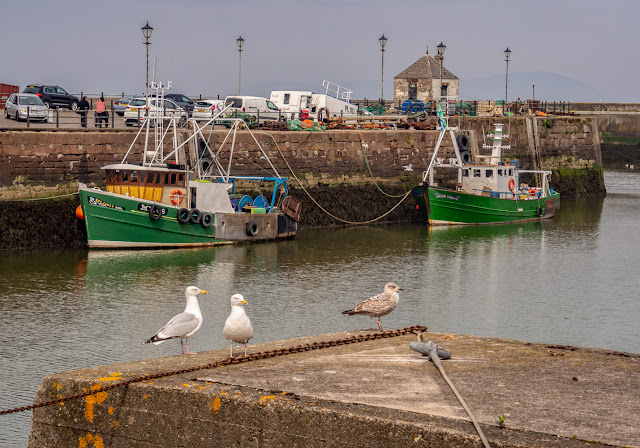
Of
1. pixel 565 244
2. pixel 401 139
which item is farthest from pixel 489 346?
pixel 401 139

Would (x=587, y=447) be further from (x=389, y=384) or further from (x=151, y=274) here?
(x=151, y=274)

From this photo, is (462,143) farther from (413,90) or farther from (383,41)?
(413,90)

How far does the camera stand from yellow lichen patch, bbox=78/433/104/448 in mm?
6902

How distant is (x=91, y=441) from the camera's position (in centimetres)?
694

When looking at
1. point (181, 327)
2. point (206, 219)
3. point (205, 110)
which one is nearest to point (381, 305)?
point (181, 327)

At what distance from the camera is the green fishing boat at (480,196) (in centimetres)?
3253

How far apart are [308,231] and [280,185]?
184cm

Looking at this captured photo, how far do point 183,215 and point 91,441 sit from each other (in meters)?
18.6

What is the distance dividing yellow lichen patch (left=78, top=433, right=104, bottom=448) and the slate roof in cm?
5294

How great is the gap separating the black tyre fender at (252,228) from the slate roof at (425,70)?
33.6 m

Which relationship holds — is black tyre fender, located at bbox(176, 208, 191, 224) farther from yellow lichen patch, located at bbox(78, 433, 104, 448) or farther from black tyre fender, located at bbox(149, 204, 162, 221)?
yellow lichen patch, located at bbox(78, 433, 104, 448)

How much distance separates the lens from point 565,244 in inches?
1160

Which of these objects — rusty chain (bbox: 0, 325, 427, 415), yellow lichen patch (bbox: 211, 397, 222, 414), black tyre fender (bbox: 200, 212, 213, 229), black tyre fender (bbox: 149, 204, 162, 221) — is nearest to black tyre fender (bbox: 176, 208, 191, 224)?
black tyre fender (bbox: 200, 212, 213, 229)

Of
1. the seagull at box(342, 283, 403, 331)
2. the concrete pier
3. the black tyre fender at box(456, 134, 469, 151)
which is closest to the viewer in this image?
the concrete pier
